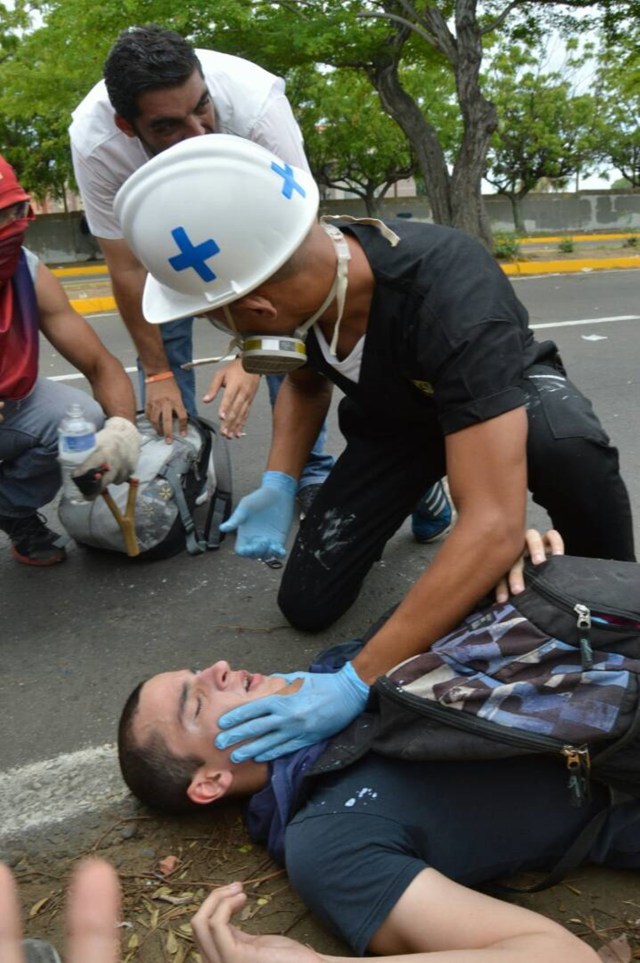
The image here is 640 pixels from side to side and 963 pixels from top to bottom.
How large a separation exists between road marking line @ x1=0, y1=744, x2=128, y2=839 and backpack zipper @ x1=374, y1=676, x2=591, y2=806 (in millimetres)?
856

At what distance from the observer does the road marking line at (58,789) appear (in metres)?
2.03

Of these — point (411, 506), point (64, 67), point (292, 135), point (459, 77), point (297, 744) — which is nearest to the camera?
point (297, 744)

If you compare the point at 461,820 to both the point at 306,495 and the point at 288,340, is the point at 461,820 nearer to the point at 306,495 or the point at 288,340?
the point at 288,340

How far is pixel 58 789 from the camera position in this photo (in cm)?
212

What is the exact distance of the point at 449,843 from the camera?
1689 millimetres

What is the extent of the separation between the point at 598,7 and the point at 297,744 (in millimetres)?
13638

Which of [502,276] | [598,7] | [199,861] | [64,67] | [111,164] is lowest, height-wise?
[199,861]

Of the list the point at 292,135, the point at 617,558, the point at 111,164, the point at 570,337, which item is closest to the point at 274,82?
the point at 292,135

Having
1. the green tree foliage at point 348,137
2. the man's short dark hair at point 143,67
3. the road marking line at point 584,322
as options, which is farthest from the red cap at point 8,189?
the green tree foliage at point 348,137

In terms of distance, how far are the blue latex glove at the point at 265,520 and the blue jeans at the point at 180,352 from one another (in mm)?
1089

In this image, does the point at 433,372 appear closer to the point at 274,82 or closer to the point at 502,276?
the point at 502,276

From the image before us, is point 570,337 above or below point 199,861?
above

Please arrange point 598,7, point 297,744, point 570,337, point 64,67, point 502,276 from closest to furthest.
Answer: point 297,744 → point 502,276 → point 570,337 → point 598,7 → point 64,67

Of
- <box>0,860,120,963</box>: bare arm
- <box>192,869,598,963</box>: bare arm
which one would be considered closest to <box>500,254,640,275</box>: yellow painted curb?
<box>192,869,598,963</box>: bare arm
